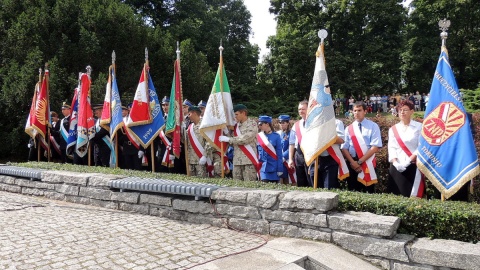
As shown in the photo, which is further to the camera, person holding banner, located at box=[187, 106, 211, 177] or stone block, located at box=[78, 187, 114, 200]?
person holding banner, located at box=[187, 106, 211, 177]

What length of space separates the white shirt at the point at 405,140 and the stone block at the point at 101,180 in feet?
15.1

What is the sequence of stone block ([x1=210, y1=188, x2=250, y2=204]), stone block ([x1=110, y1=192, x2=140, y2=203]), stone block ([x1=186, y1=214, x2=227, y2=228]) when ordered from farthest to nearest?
stone block ([x1=110, y1=192, x2=140, y2=203])
stone block ([x1=186, y1=214, x2=227, y2=228])
stone block ([x1=210, y1=188, x2=250, y2=204])

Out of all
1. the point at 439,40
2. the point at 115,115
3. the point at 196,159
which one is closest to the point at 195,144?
the point at 196,159

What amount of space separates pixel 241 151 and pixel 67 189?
3526 mm

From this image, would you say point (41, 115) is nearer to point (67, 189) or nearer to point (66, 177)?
point (66, 177)

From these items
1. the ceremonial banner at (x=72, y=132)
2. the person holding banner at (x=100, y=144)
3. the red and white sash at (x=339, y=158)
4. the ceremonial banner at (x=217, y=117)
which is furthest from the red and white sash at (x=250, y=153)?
the ceremonial banner at (x=72, y=132)

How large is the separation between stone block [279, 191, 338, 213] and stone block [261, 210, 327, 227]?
77mm

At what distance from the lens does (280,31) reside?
131 feet

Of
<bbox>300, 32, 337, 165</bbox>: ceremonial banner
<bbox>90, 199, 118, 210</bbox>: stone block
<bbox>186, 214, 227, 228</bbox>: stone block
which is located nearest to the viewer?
<bbox>186, 214, 227, 228</bbox>: stone block

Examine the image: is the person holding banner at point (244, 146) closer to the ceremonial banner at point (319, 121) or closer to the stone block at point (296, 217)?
the ceremonial banner at point (319, 121)

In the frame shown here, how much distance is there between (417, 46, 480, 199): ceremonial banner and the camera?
5.00 metres

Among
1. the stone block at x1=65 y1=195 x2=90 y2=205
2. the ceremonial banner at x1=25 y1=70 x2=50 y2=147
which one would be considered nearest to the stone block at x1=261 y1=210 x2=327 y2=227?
the stone block at x1=65 y1=195 x2=90 y2=205

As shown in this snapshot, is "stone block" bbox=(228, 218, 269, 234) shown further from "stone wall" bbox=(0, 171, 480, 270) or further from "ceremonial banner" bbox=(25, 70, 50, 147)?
"ceremonial banner" bbox=(25, 70, 50, 147)

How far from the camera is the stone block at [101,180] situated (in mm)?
7109
